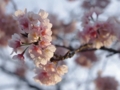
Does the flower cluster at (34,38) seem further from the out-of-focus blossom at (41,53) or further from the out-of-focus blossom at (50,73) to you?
the out-of-focus blossom at (50,73)

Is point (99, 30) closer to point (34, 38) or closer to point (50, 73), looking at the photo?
point (50, 73)

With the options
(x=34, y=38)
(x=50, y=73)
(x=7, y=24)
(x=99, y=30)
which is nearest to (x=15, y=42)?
(x=34, y=38)

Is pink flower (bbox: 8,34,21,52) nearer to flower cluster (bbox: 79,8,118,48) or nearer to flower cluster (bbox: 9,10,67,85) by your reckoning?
flower cluster (bbox: 9,10,67,85)

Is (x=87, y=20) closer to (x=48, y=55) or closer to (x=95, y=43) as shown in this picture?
(x=95, y=43)

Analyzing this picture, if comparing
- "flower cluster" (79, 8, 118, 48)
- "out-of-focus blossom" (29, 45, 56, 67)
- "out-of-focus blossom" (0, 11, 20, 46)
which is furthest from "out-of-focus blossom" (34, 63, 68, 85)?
"out-of-focus blossom" (0, 11, 20, 46)

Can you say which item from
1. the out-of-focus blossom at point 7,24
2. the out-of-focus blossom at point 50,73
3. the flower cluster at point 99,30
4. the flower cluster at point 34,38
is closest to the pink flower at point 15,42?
the flower cluster at point 34,38

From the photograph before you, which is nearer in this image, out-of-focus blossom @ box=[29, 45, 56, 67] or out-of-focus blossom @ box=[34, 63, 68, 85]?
out-of-focus blossom @ box=[29, 45, 56, 67]

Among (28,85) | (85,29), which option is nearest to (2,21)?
(28,85)
